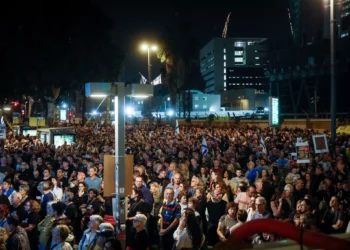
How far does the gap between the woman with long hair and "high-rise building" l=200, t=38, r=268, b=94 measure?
136m

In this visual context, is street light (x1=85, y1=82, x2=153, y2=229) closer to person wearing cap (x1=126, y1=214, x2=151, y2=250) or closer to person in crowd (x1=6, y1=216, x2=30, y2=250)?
person wearing cap (x1=126, y1=214, x2=151, y2=250)

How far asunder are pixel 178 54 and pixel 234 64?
364 ft

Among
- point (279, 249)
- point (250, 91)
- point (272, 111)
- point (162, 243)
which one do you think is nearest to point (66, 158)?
point (162, 243)

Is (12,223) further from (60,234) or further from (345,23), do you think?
(345,23)

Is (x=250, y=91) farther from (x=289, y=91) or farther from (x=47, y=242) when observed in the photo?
(x=47, y=242)

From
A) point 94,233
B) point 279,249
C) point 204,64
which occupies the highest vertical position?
point 204,64

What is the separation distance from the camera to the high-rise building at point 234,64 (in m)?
144

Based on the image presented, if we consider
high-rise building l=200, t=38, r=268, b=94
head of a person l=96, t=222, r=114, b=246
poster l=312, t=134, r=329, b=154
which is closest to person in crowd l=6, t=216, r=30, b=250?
head of a person l=96, t=222, r=114, b=246

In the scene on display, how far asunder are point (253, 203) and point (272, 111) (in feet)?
48.2

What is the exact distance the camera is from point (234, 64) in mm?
153250

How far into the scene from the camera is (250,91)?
103062 mm

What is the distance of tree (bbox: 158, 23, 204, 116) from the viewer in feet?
147

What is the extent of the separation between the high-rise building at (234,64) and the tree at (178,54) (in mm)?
97013

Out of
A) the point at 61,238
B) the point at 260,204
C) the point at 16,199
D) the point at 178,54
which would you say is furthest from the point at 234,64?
the point at 61,238
